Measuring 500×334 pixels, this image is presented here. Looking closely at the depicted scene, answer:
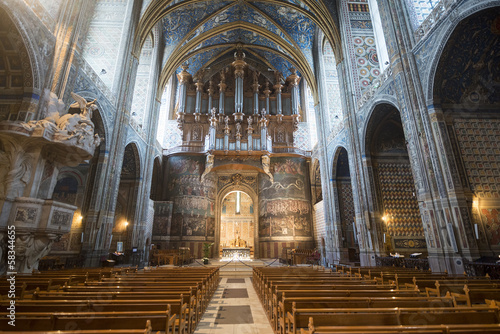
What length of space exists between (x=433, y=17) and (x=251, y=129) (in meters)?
14.3

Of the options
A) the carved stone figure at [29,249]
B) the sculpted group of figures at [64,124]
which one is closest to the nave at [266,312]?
the carved stone figure at [29,249]

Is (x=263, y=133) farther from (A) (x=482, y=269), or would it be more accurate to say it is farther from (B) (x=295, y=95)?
(A) (x=482, y=269)

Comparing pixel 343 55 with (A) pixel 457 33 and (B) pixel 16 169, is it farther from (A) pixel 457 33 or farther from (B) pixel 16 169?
(B) pixel 16 169

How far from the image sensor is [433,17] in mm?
8078

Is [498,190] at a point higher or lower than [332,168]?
lower

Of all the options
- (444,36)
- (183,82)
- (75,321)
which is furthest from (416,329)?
(183,82)

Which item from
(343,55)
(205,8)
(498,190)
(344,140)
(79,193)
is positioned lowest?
(498,190)

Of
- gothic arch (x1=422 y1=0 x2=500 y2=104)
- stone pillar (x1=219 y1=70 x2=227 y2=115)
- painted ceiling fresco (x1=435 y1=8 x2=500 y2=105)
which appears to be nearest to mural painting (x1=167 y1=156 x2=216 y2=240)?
stone pillar (x1=219 y1=70 x2=227 y2=115)

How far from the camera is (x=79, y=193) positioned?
11.5 metres

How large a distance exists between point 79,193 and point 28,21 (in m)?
7.16

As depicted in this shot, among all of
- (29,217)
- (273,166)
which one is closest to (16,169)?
(29,217)

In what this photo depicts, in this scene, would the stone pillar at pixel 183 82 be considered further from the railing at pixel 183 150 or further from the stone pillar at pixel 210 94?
the railing at pixel 183 150

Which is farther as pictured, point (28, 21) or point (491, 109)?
point (491, 109)

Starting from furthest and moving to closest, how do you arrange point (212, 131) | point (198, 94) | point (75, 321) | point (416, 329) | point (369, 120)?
1. point (198, 94)
2. point (212, 131)
3. point (369, 120)
4. point (75, 321)
5. point (416, 329)
